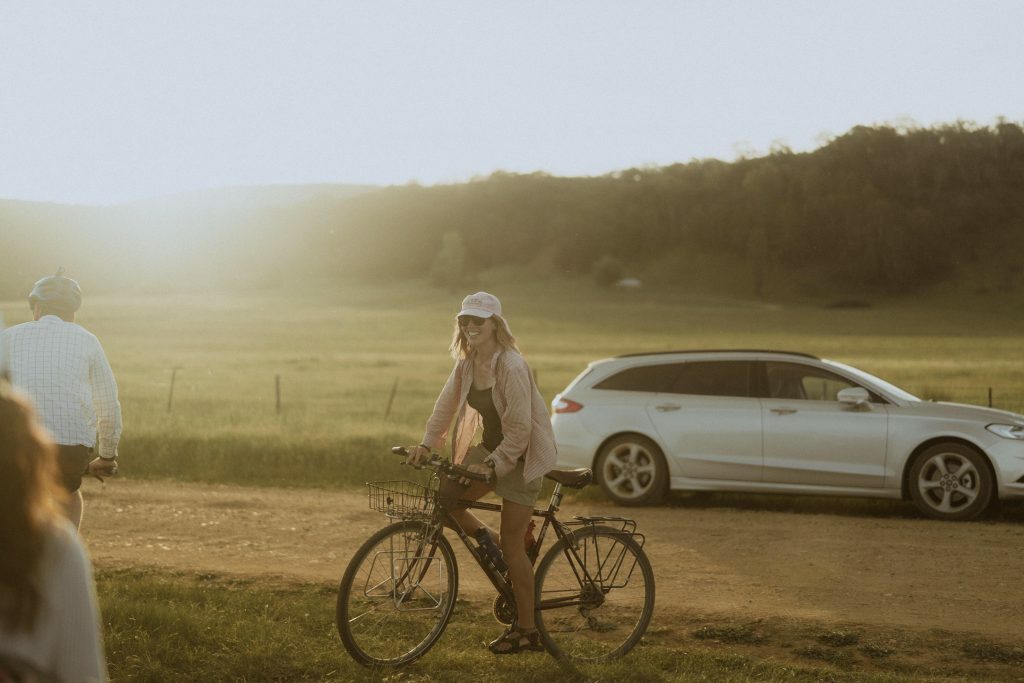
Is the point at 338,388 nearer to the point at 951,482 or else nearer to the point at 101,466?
the point at 951,482

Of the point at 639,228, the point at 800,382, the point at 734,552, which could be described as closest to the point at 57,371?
the point at 734,552

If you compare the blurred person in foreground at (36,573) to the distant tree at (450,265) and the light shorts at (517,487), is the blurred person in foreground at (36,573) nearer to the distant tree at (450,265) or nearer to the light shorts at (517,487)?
the light shorts at (517,487)

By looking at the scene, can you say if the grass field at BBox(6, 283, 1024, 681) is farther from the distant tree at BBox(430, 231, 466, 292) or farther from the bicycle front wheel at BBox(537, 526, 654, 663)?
the distant tree at BBox(430, 231, 466, 292)

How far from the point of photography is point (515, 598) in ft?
20.6

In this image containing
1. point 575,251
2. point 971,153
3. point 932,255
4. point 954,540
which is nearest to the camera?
point 954,540

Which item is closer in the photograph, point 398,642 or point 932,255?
point 398,642

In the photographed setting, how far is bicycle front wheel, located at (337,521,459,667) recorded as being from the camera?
606cm

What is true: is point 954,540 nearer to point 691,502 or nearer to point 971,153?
point 691,502

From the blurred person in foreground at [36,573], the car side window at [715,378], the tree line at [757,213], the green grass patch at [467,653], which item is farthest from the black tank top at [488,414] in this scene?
the tree line at [757,213]

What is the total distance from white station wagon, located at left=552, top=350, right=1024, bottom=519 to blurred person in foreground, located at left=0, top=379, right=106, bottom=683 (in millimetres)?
10398

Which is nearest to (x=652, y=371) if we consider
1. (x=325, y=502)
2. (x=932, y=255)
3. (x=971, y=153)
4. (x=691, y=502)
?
(x=691, y=502)

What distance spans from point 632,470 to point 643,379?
989mm

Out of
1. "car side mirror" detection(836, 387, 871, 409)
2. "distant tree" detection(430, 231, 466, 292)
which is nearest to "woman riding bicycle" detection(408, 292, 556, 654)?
"car side mirror" detection(836, 387, 871, 409)

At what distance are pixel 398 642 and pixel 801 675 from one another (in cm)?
197
